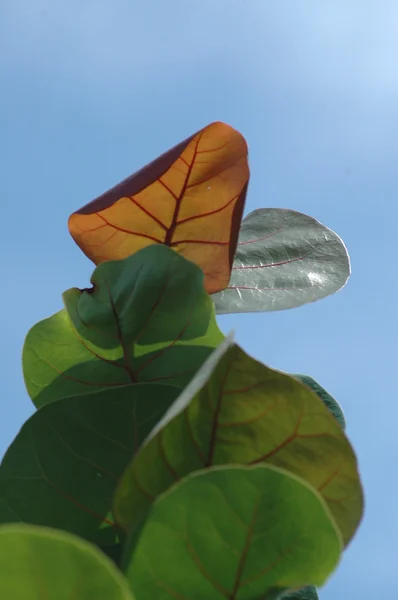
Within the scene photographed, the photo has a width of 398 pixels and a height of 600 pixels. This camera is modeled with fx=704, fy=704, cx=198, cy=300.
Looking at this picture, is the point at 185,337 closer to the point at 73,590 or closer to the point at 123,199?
the point at 123,199

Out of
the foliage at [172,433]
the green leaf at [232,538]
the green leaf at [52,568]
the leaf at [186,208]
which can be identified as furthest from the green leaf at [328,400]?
the green leaf at [52,568]

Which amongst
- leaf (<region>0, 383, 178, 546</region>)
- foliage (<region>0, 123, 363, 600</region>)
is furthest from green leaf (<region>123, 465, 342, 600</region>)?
leaf (<region>0, 383, 178, 546</region>)

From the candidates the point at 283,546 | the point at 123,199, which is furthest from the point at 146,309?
the point at 283,546

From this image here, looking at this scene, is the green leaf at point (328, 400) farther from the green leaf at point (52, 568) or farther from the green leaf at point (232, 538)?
the green leaf at point (52, 568)

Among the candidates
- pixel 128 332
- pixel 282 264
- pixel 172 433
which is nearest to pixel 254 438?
pixel 172 433

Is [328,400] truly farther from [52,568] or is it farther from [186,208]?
[52,568]

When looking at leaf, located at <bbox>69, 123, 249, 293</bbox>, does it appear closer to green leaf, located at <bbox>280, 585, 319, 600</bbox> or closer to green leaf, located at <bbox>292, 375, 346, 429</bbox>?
green leaf, located at <bbox>292, 375, 346, 429</bbox>
